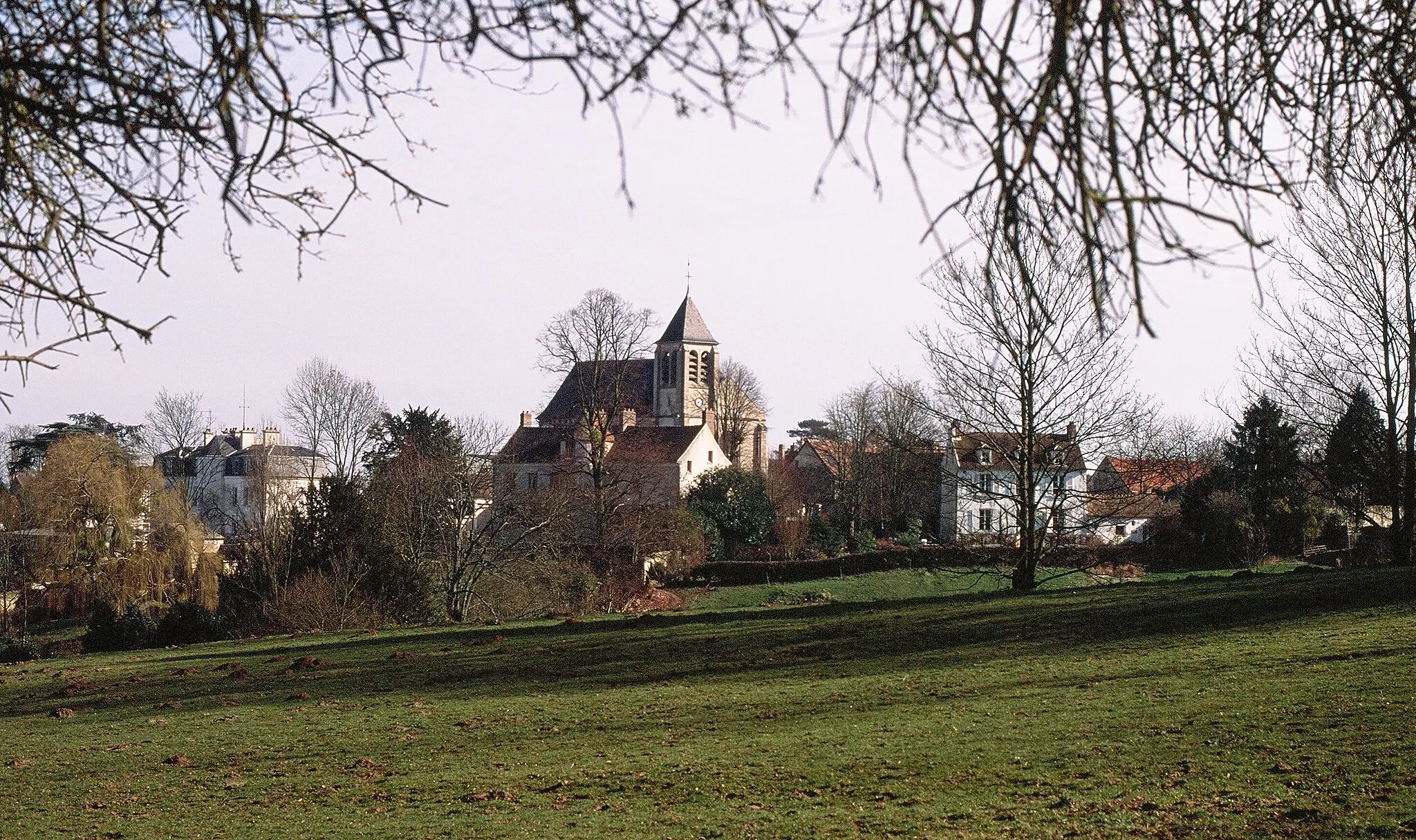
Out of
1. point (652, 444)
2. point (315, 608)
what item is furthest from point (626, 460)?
point (315, 608)

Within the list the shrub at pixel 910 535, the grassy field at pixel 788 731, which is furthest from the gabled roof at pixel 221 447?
the grassy field at pixel 788 731

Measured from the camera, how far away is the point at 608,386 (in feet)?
138

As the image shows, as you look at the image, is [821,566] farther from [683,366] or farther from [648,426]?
[683,366]

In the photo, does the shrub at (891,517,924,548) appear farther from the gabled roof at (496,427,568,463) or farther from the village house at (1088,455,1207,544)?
the gabled roof at (496,427,568,463)

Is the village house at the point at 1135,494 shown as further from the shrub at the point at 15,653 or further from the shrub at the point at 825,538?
the shrub at the point at 15,653

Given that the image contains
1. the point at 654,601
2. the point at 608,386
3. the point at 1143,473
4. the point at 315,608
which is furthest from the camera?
the point at 608,386

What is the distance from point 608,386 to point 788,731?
107 ft

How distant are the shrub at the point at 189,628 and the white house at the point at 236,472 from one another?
9.04m

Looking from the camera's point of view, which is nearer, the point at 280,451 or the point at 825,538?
the point at 825,538

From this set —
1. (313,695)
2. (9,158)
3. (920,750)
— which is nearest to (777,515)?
(313,695)

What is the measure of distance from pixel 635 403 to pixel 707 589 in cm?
3466

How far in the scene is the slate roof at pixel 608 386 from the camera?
41406mm

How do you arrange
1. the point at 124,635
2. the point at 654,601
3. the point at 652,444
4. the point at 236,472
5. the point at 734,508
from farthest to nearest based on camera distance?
the point at 236,472 < the point at 652,444 < the point at 734,508 < the point at 654,601 < the point at 124,635

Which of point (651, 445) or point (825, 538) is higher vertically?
point (651, 445)
